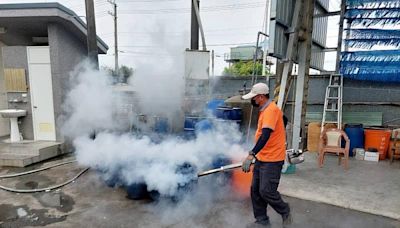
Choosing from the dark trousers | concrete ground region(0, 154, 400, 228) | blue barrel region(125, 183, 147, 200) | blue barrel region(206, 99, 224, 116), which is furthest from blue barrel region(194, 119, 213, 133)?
the dark trousers

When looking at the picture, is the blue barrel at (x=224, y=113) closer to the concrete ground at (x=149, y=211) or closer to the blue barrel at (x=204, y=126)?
the blue barrel at (x=204, y=126)

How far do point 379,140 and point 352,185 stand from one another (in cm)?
229

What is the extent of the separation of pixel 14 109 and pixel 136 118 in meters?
3.37

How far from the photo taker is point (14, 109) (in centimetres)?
726

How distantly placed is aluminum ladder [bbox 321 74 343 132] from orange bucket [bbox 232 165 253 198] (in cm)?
305

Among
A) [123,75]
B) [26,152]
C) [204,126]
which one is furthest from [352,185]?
[26,152]

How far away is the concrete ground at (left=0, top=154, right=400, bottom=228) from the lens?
3596 mm

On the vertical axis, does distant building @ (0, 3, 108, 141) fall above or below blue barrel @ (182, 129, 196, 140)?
above

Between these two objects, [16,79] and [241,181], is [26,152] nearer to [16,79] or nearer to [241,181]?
[16,79]

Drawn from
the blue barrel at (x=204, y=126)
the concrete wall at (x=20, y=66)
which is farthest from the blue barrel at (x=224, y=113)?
the concrete wall at (x=20, y=66)

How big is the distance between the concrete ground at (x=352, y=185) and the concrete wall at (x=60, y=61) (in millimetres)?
5716

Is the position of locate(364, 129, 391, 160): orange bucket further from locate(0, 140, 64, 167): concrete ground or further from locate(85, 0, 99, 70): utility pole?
locate(0, 140, 64, 167): concrete ground

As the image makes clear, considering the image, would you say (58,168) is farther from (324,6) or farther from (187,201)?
(324,6)

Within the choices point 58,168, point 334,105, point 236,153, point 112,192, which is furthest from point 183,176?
point 334,105
